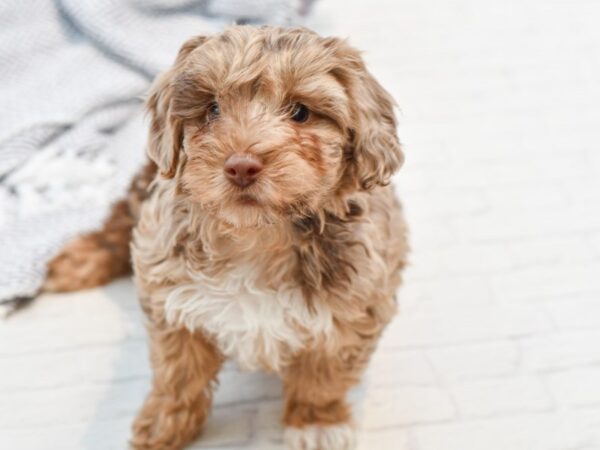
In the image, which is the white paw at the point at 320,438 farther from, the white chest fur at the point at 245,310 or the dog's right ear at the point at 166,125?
the dog's right ear at the point at 166,125

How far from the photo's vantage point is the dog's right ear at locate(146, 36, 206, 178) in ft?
6.70

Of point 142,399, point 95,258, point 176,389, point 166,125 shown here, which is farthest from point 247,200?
point 95,258

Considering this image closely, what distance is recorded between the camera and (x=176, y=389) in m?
2.41

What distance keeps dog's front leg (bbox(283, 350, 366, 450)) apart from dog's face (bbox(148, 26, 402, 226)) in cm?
59

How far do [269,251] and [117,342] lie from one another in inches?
37.4

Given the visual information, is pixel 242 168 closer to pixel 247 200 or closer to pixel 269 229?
pixel 247 200

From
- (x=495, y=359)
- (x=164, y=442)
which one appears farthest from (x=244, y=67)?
(x=495, y=359)

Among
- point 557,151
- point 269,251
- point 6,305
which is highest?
point 269,251

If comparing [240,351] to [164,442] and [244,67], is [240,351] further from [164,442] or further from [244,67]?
[244,67]

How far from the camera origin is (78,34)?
3.85 meters

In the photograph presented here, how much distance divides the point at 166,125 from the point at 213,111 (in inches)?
5.0

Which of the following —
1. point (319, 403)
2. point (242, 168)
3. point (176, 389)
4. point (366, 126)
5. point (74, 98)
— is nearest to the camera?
point (242, 168)

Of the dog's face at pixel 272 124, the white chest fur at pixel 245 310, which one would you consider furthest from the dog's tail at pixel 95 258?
the dog's face at pixel 272 124

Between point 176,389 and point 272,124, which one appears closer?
point 272,124
